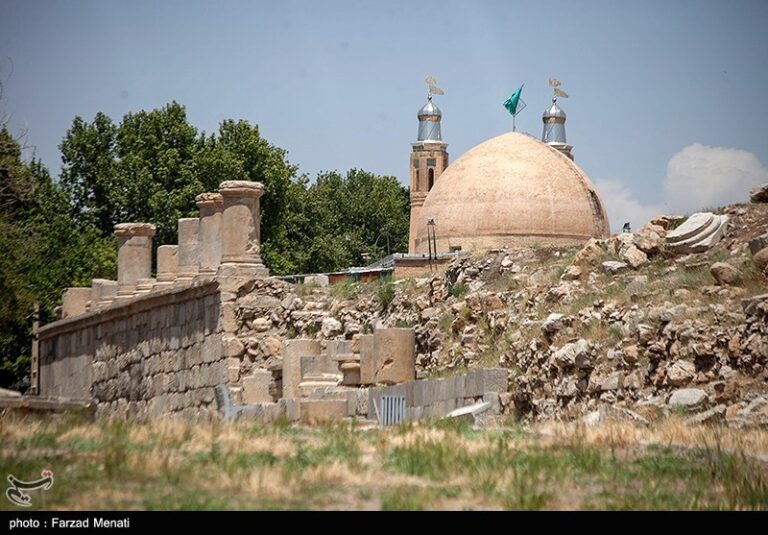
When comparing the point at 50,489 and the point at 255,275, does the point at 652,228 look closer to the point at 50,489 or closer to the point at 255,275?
the point at 255,275

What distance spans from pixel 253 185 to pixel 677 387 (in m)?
10.4

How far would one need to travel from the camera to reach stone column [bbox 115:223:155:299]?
2936 cm

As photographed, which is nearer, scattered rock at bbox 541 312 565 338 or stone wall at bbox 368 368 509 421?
stone wall at bbox 368 368 509 421

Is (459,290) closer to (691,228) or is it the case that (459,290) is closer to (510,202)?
(691,228)

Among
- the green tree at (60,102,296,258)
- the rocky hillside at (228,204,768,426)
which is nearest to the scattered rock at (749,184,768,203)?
the rocky hillside at (228,204,768,426)

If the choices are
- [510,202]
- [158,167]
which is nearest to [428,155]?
[158,167]

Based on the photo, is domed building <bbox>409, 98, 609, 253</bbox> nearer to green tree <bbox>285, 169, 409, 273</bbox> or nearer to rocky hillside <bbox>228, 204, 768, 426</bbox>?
rocky hillside <bbox>228, 204, 768, 426</bbox>

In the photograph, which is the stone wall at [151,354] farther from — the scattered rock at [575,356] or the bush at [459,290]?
the scattered rock at [575,356]

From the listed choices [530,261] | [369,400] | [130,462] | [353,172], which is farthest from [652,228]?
[353,172]

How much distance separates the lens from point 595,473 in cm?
1159

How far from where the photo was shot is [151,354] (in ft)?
88.0

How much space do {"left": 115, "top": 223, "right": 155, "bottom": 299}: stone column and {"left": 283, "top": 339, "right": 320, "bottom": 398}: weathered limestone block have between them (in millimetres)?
7136

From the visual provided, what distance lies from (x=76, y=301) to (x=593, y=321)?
1722 cm

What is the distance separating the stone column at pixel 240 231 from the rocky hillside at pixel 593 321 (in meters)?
0.38
